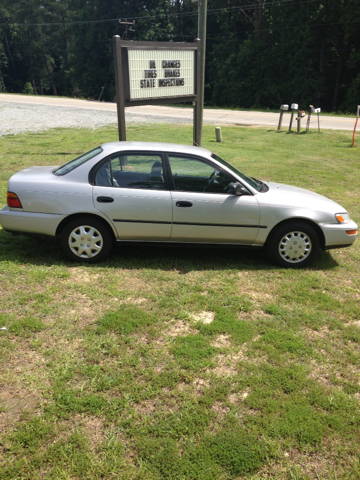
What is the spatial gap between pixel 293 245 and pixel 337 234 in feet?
1.86

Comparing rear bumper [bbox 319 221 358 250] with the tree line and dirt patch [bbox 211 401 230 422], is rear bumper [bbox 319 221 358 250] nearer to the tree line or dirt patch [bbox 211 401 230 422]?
dirt patch [bbox 211 401 230 422]

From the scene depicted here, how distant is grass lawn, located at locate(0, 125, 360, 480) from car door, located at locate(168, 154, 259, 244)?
1.41 ft

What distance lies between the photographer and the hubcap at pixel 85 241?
17.0ft

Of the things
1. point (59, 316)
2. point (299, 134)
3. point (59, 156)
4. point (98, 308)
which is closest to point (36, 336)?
point (59, 316)

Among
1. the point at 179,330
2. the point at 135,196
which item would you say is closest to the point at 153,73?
the point at 135,196

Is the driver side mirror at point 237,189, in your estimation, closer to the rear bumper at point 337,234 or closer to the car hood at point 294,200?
the car hood at point 294,200

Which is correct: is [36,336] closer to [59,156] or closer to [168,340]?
[168,340]

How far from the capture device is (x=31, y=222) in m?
5.21

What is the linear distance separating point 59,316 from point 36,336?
0.37m

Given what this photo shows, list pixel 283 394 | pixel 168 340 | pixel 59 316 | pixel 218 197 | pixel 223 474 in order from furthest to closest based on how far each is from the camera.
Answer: pixel 218 197, pixel 59 316, pixel 168 340, pixel 283 394, pixel 223 474

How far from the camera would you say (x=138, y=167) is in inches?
212

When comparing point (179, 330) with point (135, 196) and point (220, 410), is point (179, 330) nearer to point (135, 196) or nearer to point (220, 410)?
point (220, 410)

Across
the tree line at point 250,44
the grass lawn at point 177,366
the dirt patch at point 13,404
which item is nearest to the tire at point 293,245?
the grass lawn at point 177,366

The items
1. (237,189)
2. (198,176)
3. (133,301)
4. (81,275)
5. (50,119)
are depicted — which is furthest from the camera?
(50,119)
